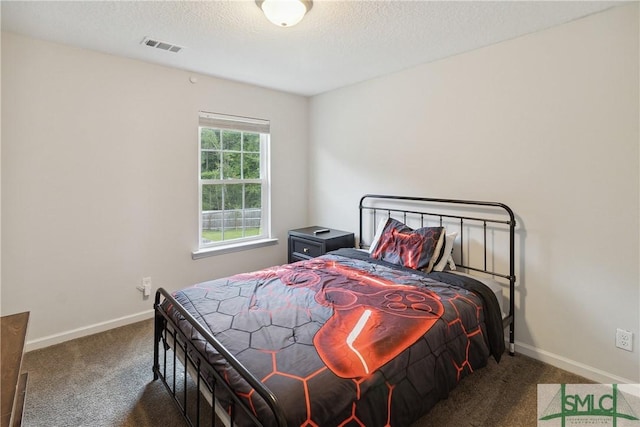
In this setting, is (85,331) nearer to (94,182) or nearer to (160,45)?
(94,182)

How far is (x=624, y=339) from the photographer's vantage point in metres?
2.06

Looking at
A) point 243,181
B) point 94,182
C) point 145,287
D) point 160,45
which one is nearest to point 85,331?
point 145,287

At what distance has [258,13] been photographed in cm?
208

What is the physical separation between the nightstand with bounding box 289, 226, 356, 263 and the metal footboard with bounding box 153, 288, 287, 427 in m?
1.61

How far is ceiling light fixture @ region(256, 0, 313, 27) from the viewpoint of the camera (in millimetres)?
1821

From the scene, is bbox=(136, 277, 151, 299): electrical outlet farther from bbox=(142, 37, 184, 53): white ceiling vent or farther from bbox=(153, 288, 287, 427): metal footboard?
bbox=(142, 37, 184, 53): white ceiling vent

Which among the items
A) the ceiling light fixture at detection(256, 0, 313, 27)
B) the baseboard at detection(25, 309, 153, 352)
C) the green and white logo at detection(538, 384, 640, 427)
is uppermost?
the ceiling light fixture at detection(256, 0, 313, 27)

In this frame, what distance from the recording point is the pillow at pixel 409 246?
2570 millimetres

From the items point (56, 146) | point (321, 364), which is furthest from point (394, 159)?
point (56, 146)

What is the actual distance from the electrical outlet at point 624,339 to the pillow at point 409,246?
3.76 feet

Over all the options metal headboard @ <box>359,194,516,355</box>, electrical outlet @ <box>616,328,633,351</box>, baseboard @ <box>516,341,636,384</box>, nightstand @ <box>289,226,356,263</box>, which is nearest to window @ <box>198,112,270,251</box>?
nightstand @ <box>289,226,356,263</box>

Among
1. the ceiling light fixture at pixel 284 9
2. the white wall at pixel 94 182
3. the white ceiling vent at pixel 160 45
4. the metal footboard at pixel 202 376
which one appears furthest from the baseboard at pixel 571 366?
the white ceiling vent at pixel 160 45

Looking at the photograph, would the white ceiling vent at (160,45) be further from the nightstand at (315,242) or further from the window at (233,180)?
the nightstand at (315,242)

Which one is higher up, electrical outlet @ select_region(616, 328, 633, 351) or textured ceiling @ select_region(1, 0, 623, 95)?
textured ceiling @ select_region(1, 0, 623, 95)
